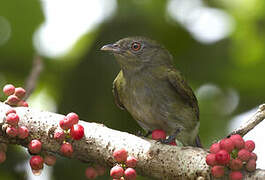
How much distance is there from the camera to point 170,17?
631 centimetres

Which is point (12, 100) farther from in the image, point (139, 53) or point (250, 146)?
point (139, 53)

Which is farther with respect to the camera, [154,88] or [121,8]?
[121,8]

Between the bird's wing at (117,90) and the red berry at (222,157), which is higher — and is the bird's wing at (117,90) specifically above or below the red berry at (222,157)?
below

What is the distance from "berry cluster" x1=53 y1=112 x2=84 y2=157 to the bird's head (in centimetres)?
218

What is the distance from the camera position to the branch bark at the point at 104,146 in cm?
331

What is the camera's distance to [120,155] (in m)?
3.24

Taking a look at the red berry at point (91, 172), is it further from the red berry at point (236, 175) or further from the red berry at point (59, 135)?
the red berry at point (236, 175)

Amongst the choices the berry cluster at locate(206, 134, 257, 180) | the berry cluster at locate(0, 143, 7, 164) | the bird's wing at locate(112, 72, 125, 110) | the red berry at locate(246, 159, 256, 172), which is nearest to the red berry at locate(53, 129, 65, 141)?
the berry cluster at locate(0, 143, 7, 164)

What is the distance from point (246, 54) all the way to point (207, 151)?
11.7 ft

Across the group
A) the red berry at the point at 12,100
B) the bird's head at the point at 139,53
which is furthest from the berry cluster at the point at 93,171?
the bird's head at the point at 139,53

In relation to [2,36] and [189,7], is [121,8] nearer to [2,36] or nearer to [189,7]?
[189,7]

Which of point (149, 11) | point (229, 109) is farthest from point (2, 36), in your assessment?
point (229, 109)

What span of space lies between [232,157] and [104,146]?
0.89 m

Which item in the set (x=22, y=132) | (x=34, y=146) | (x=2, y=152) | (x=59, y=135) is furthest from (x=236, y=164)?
(x=2, y=152)
